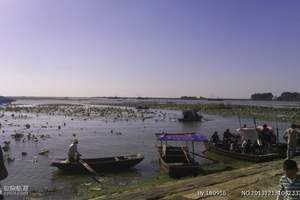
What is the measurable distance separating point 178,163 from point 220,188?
859 cm

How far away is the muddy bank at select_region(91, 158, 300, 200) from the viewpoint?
11.9 metres

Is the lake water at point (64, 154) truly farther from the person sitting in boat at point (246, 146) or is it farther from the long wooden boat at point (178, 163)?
the person sitting in boat at point (246, 146)

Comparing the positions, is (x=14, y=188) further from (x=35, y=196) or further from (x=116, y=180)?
(x=116, y=180)

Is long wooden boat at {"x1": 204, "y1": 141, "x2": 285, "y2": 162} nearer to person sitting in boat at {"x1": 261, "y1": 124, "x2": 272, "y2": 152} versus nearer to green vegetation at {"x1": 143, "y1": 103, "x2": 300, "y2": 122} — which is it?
person sitting in boat at {"x1": 261, "y1": 124, "x2": 272, "y2": 152}

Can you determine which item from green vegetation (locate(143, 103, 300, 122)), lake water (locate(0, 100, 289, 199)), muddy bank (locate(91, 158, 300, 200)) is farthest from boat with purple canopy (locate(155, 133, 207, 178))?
green vegetation (locate(143, 103, 300, 122))

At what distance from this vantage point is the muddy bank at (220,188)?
11859 millimetres

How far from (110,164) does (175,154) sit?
400cm

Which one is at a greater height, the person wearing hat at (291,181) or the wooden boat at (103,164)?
the person wearing hat at (291,181)

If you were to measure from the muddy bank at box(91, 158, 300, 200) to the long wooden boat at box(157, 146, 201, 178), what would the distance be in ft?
13.6

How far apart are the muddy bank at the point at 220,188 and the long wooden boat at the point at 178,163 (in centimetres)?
415

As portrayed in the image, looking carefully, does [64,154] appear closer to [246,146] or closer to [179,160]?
[179,160]

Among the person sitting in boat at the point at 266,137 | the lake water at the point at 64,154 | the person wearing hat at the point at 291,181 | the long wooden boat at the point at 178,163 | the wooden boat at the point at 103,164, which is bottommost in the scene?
the lake water at the point at 64,154

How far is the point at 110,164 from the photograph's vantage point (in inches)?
877

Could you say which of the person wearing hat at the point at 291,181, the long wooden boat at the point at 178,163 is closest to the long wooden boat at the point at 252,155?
the long wooden boat at the point at 178,163
